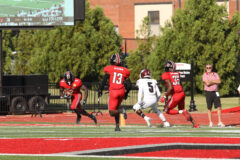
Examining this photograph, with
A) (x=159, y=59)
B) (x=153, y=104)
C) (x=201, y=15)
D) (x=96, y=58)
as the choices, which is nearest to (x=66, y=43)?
(x=96, y=58)

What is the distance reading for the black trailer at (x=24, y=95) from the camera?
26.9m

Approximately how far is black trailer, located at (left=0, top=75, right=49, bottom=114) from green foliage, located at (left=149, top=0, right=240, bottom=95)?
48.1 ft

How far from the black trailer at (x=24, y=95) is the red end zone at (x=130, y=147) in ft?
52.1

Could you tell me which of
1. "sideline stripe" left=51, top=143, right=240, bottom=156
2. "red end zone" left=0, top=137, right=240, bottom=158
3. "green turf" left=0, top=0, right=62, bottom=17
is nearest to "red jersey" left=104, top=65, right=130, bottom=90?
"red end zone" left=0, top=137, right=240, bottom=158

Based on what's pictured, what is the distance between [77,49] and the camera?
4262 centimetres

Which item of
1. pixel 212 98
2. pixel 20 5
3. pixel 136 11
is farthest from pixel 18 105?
pixel 136 11

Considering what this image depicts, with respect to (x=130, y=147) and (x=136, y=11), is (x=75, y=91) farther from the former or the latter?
(x=136, y=11)

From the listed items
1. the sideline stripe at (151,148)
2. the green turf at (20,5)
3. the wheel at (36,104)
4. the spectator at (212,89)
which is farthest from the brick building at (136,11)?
the sideline stripe at (151,148)

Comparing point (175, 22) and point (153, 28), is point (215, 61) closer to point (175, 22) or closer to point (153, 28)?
point (175, 22)

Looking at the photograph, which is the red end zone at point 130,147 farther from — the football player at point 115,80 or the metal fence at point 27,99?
the metal fence at point 27,99

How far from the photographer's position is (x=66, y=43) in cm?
4344

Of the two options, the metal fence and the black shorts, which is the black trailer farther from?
the black shorts

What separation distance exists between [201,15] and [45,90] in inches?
672

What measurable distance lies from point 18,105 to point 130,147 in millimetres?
18343
